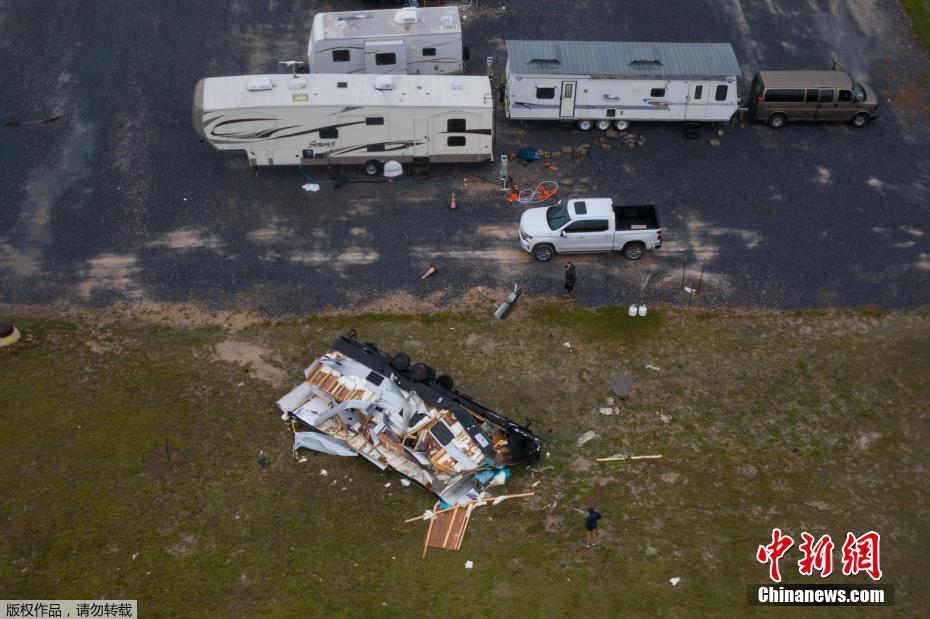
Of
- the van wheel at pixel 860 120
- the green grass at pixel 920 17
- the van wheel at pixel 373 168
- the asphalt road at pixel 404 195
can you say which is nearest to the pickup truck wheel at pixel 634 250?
the asphalt road at pixel 404 195

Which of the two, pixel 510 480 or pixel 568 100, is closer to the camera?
pixel 510 480

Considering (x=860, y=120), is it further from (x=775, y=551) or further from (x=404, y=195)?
(x=775, y=551)

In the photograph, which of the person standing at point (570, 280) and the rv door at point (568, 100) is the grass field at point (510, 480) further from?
the rv door at point (568, 100)

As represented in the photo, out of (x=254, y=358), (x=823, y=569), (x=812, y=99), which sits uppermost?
(x=812, y=99)

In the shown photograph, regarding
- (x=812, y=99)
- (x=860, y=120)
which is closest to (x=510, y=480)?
(x=812, y=99)

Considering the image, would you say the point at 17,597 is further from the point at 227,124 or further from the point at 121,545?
the point at 227,124

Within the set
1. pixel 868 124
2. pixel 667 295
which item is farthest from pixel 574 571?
pixel 868 124
